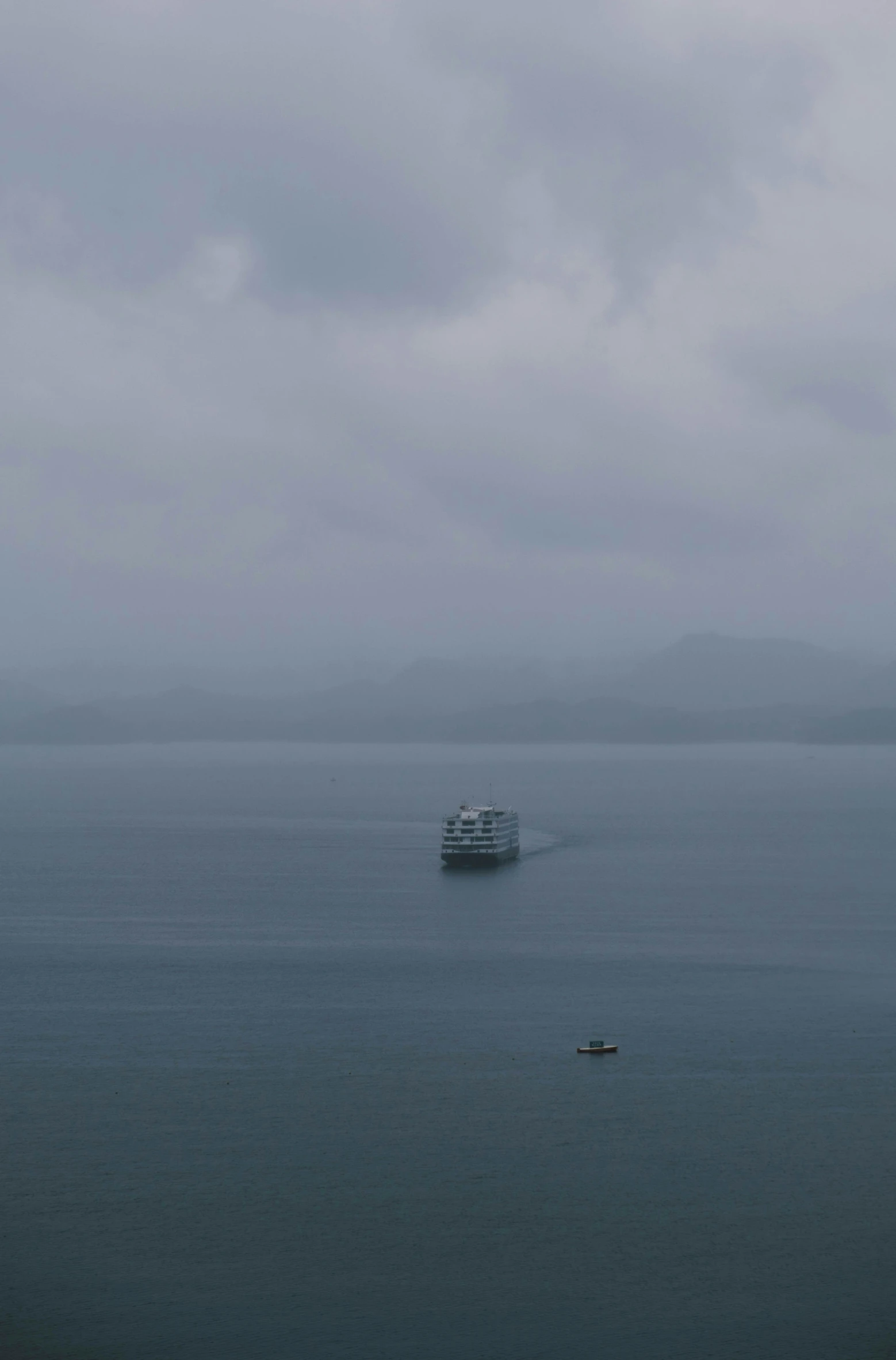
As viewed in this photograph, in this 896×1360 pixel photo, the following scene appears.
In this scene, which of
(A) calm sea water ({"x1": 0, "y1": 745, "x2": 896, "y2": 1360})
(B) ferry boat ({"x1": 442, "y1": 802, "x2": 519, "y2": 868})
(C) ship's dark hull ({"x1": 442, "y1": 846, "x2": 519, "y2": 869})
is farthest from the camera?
(B) ferry boat ({"x1": 442, "y1": 802, "x2": 519, "y2": 868})

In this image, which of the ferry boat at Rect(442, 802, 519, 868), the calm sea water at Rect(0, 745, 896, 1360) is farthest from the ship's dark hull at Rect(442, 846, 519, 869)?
the calm sea water at Rect(0, 745, 896, 1360)

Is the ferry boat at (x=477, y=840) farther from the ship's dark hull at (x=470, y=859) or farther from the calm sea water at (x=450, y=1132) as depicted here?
the calm sea water at (x=450, y=1132)

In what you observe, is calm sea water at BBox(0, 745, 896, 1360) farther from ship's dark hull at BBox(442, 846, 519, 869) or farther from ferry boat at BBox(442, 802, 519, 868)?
ferry boat at BBox(442, 802, 519, 868)

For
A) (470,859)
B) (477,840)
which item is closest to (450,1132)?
(470,859)

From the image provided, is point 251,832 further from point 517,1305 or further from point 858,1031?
point 517,1305

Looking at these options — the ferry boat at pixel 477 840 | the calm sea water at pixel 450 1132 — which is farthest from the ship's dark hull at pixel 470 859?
the calm sea water at pixel 450 1132

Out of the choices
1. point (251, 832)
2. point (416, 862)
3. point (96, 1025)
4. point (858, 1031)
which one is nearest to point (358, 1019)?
point (96, 1025)
